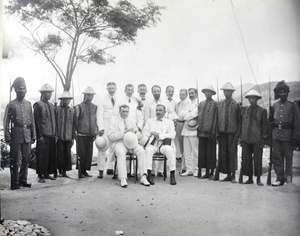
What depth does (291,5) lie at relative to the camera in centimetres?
471

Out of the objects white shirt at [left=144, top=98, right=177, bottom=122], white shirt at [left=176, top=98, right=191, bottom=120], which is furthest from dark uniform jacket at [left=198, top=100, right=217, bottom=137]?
white shirt at [left=144, top=98, right=177, bottom=122]

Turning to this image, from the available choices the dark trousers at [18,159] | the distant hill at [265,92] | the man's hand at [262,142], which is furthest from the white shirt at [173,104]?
the dark trousers at [18,159]

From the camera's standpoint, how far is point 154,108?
19.8 feet

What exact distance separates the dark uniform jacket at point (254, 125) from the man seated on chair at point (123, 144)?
5.22 feet

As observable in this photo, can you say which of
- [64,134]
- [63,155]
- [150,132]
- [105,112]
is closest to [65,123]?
[64,134]

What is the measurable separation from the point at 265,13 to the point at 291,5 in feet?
1.13

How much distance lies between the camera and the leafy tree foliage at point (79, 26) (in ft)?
14.7

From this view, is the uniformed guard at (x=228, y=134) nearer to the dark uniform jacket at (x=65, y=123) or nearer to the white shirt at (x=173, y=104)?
the white shirt at (x=173, y=104)

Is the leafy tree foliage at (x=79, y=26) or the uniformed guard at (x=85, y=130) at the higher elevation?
the leafy tree foliage at (x=79, y=26)

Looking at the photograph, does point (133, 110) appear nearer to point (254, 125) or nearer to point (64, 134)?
point (64, 134)

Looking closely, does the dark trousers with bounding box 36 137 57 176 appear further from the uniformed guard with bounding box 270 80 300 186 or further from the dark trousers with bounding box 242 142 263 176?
the uniformed guard with bounding box 270 80 300 186

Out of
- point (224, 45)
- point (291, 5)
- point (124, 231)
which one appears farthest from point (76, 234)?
point (291, 5)

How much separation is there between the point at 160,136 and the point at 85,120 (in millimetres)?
1257

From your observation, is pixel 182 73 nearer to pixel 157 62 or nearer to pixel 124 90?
pixel 157 62
